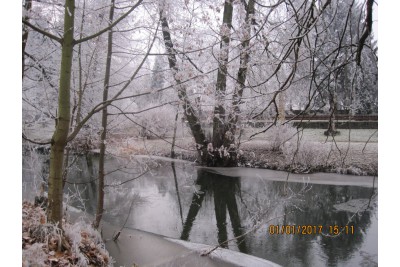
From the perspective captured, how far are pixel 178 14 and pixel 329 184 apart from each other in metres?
3.53

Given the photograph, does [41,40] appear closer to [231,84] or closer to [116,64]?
[116,64]

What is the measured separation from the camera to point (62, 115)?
215cm

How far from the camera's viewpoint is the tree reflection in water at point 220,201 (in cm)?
408

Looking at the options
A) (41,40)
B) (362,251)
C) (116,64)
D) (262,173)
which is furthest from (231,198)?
(41,40)

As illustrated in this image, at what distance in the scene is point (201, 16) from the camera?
11.3 ft

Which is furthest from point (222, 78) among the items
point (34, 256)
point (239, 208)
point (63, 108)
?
point (34, 256)

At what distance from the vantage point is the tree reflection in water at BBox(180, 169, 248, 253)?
4.08 metres

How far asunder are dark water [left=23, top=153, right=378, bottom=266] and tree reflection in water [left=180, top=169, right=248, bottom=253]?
11mm

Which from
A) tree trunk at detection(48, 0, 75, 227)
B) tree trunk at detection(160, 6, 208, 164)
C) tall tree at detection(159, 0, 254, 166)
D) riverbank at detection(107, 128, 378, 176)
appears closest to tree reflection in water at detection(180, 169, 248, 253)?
tall tree at detection(159, 0, 254, 166)

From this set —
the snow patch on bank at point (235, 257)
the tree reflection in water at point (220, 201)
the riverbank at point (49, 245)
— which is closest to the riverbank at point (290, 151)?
the tree reflection in water at point (220, 201)

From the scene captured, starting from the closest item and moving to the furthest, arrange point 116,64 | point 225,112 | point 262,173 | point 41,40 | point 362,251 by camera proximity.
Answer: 1. point 41,40
2. point 362,251
3. point 116,64
4. point 225,112
5. point 262,173

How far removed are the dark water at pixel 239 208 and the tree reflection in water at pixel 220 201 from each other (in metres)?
0.01

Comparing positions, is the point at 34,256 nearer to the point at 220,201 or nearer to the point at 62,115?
the point at 62,115
